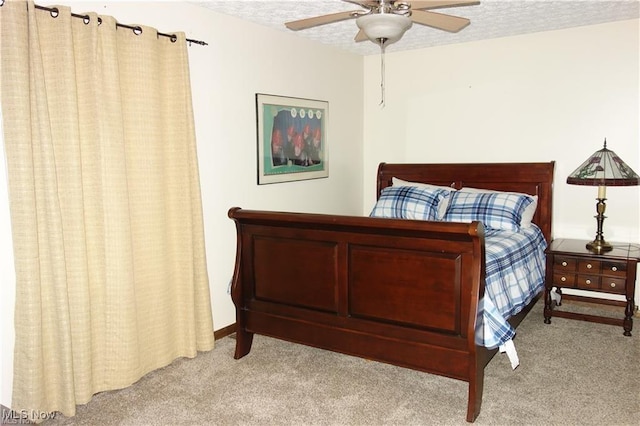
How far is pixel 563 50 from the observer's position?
13.2 feet

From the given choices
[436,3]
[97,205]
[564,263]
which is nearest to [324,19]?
[436,3]

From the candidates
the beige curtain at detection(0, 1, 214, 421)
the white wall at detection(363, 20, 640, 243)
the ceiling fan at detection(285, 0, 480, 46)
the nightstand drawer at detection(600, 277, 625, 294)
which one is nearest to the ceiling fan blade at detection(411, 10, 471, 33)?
the ceiling fan at detection(285, 0, 480, 46)

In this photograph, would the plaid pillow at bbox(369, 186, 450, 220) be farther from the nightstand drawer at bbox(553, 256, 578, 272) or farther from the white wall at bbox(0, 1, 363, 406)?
the nightstand drawer at bbox(553, 256, 578, 272)

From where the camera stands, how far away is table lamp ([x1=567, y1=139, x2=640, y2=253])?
3557 millimetres

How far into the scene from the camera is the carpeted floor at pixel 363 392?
8.13 feet

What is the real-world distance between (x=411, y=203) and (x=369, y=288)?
4.73ft

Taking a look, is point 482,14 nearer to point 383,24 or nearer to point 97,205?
point 383,24

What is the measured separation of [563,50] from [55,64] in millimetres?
3613

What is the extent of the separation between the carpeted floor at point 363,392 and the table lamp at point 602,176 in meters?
0.75

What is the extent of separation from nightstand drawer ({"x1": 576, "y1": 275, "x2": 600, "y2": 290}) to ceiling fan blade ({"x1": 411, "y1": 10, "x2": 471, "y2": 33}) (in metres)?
2.08

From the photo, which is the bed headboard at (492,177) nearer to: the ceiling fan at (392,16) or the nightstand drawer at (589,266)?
the nightstand drawer at (589,266)

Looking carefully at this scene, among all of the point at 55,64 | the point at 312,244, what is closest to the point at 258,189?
the point at 312,244

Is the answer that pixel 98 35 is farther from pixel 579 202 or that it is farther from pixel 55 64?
pixel 579 202

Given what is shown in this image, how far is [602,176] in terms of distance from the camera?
3.59 meters
